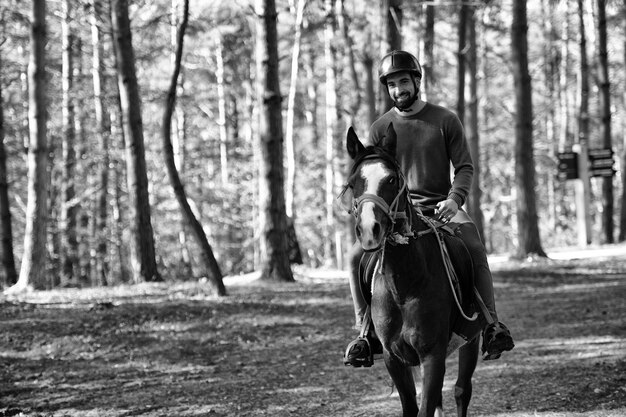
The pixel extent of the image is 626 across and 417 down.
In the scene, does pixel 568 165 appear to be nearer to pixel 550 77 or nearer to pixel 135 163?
pixel 135 163

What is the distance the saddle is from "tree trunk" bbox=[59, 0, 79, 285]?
2164 centimetres

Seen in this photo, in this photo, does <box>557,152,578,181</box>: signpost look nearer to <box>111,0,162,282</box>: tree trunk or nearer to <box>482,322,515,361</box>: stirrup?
<box>111,0,162,282</box>: tree trunk

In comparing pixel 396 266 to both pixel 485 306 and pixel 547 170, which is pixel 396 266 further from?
pixel 547 170

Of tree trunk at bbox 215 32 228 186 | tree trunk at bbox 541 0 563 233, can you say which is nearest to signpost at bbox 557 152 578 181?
tree trunk at bbox 541 0 563 233

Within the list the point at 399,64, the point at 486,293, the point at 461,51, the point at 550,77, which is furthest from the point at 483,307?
the point at 550,77

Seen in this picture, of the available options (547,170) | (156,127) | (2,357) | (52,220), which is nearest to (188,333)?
(2,357)

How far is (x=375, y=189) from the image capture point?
492 cm

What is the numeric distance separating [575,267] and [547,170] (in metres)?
28.1

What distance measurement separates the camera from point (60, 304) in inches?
576

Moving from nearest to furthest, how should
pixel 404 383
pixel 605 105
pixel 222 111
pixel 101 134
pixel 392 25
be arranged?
pixel 404 383, pixel 392 25, pixel 605 105, pixel 101 134, pixel 222 111

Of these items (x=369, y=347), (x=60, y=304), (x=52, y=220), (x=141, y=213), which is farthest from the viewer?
(x=52, y=220)

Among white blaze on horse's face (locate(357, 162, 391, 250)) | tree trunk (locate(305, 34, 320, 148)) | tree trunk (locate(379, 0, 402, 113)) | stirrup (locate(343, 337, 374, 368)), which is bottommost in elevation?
stirrup (locate(343, 337, 374, 368))

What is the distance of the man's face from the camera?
20.3 ft

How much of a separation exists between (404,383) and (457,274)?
882 millimetres
